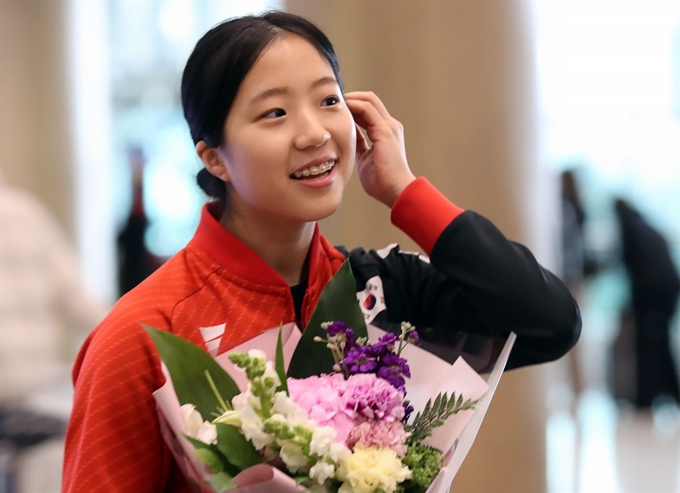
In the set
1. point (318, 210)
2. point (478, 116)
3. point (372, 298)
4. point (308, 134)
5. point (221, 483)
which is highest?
point (478, 116)

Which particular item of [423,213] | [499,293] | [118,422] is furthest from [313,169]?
[118,422]

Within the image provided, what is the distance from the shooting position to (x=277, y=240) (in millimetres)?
1313

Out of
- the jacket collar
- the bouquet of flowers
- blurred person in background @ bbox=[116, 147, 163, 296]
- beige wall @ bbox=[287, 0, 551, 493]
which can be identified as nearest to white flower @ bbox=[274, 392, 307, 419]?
the bouquet of flowers

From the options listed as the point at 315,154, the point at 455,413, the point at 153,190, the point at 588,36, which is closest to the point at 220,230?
the point at 315,154

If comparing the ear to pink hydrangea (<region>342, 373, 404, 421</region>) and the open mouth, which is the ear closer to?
the open mouth

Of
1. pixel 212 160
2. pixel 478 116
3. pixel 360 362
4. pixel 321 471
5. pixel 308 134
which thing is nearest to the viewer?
pixel 321 471

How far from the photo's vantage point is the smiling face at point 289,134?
1.19 meters

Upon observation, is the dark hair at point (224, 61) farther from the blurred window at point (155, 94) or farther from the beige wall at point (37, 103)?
the blurred window at point (155, 94)

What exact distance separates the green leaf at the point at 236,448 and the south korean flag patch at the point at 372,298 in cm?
48

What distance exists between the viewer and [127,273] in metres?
5.25

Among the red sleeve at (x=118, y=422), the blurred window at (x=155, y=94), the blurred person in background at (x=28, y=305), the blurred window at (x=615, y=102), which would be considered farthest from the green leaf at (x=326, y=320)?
the blurred window at (x=615, y=102)

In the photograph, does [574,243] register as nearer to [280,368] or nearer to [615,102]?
[615,102]

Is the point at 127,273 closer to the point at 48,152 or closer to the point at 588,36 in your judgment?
the point at 48,152

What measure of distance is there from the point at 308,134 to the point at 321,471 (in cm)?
52
